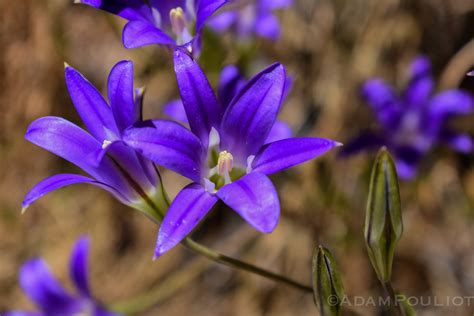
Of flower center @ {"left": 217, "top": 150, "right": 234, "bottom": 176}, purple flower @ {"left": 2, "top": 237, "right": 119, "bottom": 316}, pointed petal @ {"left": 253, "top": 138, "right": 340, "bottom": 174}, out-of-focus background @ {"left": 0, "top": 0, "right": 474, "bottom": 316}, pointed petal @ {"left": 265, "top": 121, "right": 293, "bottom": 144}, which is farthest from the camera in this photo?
out-of-focus background @ {"left": 0, "top": 0, "right": 474, "bottom": 316}

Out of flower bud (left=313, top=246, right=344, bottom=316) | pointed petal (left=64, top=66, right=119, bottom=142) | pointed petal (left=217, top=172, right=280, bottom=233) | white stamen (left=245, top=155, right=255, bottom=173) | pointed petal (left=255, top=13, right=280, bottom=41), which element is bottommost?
flower bud (left=313, top=246, right=344, bottom=316)

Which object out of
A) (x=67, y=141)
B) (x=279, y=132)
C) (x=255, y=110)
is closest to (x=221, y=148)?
(x=255, y=110)

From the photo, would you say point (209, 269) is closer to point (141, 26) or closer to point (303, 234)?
point (303, 234)

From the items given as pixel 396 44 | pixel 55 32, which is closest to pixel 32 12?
pixel 55 32

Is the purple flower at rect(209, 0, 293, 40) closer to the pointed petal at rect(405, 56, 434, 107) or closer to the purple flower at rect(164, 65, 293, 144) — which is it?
the purple flower at rect(164, 65, 293, 144)

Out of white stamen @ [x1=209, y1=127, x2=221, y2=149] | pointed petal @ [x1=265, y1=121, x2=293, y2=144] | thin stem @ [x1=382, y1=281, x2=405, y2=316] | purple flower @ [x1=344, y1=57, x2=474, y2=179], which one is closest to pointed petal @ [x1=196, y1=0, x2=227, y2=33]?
white stamen @ [x1=209, y1=127, x2=221, y2=149]

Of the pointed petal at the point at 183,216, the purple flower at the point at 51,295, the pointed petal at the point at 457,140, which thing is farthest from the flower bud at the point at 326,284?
the pointed petal at the point at 457,140

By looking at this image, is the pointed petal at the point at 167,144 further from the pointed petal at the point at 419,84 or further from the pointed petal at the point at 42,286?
the pointed petal at the point at 419,84
